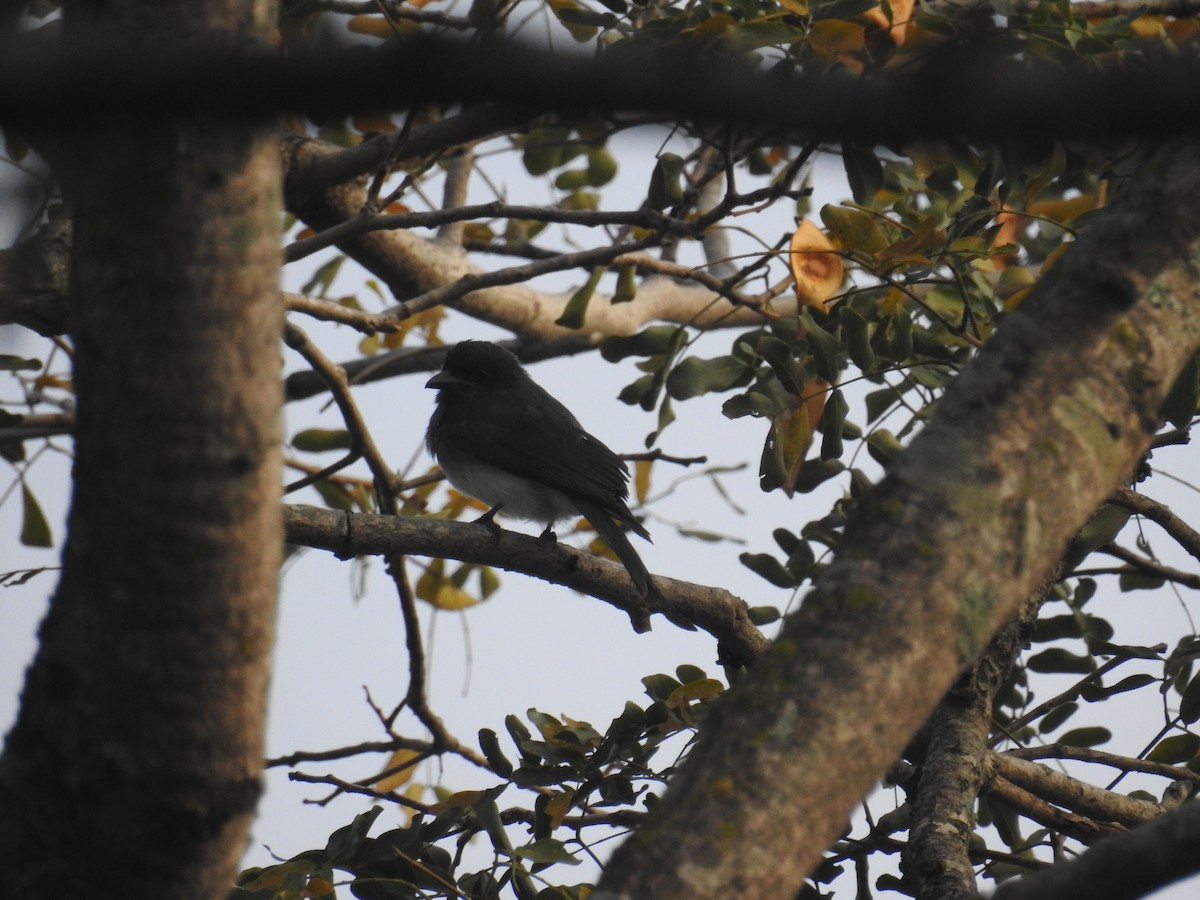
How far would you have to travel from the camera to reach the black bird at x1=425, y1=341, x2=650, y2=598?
594cm

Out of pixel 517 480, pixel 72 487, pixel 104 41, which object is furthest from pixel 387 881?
pixel 517 480

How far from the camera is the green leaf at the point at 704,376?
14.4 feet

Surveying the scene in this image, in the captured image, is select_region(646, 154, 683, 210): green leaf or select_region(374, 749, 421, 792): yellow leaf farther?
select_region(374, 749, 421, 792): yellow leaf

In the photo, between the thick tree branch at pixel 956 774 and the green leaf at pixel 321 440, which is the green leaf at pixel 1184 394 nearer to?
the thick tree branch at pixel 956 774

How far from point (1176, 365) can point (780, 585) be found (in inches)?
105

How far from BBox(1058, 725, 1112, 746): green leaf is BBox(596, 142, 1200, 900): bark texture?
101 inches

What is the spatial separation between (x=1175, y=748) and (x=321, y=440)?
3.67 metres

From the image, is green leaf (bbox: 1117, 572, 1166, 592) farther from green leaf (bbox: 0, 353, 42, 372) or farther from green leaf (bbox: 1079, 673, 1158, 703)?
green leaf (bbox: 0, 353, 42, 372)

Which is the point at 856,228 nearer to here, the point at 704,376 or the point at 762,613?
the point at 704,376

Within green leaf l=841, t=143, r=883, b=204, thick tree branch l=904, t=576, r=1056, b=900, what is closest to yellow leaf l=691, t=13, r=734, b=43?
green leaf l=841, t=143, r=883, b=204

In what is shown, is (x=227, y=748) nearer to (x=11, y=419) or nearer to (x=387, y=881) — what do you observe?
(x=387, y=881)

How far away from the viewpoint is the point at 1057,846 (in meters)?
3.58

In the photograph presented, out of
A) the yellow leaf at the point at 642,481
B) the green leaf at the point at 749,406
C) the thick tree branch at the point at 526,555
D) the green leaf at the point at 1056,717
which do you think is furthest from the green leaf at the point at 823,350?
the yellow leaf at the point at 642,481

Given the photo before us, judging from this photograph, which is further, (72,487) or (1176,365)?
(1176,365)
